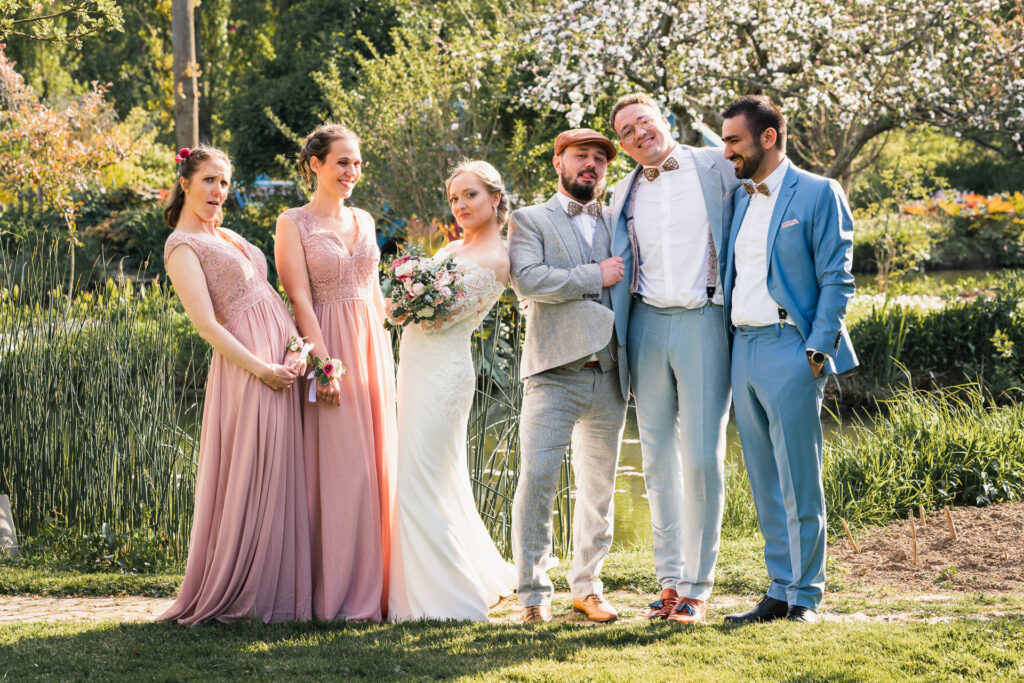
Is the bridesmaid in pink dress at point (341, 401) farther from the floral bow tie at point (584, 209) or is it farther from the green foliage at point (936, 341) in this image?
the green foliage at point (936, 341)

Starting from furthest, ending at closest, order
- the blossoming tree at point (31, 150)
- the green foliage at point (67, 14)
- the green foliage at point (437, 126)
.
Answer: the green foliage at point (437, 126) < the blossoming tree at point (31, 150) < the green foliage at point (67, 14)

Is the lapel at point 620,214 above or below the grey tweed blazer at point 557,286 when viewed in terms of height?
above

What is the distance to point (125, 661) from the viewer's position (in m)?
3.67

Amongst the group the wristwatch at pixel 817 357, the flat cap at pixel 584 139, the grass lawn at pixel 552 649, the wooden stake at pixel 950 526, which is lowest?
the grass lawn at pixel 552 649

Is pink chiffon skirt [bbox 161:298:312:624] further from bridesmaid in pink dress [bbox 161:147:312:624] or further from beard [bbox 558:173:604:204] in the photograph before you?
beard [bbox 558:173:604:204]

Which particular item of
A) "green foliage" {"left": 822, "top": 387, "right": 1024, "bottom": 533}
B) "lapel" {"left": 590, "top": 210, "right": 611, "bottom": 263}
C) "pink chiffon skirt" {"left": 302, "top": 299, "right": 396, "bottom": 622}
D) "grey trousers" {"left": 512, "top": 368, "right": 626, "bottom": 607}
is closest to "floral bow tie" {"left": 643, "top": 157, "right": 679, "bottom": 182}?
"lapel" {"left": 590, "top": 210, "right": 611, "bottom": 263}

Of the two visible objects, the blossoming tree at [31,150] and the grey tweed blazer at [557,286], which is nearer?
the grey tweed blazer at [557,286]

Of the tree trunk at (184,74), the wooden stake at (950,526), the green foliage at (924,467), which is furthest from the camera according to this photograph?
the tree trunk at (184,74)

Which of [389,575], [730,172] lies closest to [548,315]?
[730,172]

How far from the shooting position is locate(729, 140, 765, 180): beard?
412cm

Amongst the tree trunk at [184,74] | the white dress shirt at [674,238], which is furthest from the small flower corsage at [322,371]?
the tree trunk at [184,74]

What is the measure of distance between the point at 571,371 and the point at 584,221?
651 millimetres

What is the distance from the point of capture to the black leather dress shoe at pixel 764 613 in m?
4.11

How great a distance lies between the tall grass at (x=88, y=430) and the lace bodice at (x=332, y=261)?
177 centimetres
